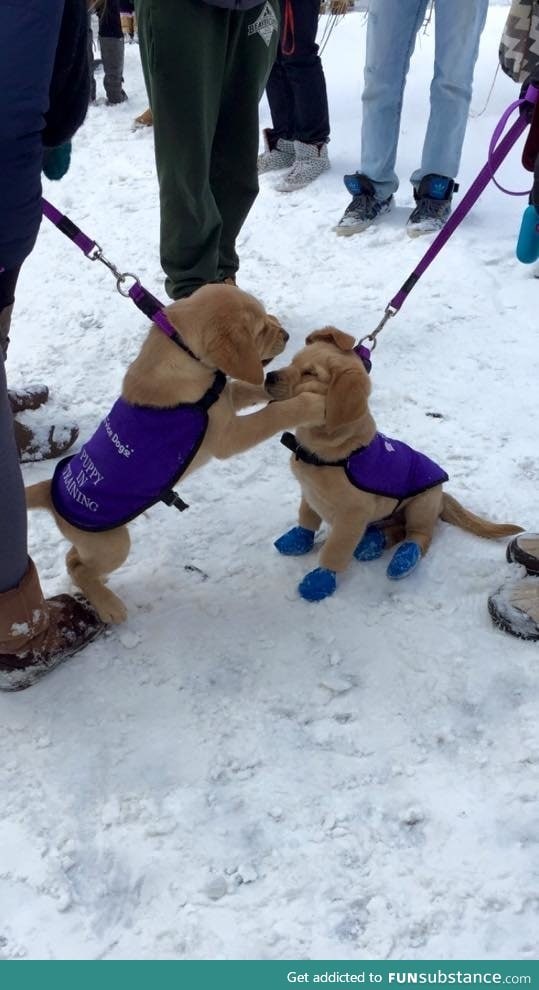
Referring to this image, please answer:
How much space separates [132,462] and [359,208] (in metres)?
3.05

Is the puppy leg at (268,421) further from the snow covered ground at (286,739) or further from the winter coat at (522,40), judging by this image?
the winter coat at (522,40)

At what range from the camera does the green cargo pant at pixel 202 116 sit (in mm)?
2932

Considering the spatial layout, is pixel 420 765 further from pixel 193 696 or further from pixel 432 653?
pixel 193 696

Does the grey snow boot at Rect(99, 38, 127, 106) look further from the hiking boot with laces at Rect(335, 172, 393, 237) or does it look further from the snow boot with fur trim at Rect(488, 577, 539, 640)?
the snow boot with fur trim at Rect(488, 577, 539, 640)

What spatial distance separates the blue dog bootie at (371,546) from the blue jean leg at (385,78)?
279 centimetres

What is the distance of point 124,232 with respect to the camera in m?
4.99

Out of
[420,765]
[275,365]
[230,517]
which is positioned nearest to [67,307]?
[275,365]

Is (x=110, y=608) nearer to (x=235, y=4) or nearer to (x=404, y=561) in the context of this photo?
(x=404, y=561)

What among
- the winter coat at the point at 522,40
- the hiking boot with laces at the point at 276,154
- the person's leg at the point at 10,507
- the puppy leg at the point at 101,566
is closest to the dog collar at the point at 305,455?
the puppy leg at the point at 101,566

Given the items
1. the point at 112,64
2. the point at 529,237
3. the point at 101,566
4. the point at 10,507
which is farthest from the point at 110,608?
the point at 112,64

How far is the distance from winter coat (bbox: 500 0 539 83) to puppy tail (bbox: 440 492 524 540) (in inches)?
48.1

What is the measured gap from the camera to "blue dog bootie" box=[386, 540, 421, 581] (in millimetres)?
2312

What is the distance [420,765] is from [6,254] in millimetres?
1468
